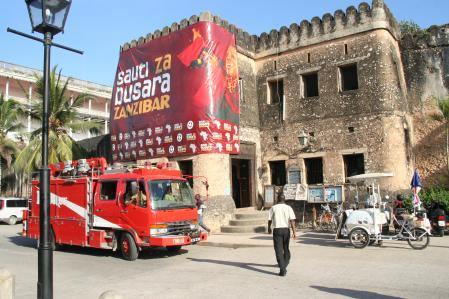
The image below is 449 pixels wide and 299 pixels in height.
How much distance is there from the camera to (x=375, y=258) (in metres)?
10.6

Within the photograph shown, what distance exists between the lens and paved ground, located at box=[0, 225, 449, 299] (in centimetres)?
765

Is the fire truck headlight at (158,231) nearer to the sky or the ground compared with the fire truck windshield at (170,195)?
nearer to the ground

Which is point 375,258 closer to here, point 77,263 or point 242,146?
point 77,263

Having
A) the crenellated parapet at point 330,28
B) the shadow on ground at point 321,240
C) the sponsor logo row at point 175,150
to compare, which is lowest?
the shadow on ground at point 321,240

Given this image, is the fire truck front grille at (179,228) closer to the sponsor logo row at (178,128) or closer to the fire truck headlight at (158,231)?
the fire truck headlight at (158,231)

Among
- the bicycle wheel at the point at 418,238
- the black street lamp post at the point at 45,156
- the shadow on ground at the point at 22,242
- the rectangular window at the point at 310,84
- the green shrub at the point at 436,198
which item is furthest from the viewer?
the rectangular window at the point at 310,84

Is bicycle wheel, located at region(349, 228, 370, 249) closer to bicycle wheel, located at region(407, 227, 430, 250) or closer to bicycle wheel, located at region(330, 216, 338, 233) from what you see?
bicycle wheel, located at region(407, 227, 430, 250)

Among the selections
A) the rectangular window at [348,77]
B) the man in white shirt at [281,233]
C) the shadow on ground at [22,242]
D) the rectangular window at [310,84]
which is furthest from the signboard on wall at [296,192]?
the shadow on ground at [22,242]

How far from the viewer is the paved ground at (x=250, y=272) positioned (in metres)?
7.65

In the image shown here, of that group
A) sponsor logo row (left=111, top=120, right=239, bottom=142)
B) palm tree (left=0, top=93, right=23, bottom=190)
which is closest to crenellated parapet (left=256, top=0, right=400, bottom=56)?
sponsor logo row (left=111, top=120, right=239, bottom=142)

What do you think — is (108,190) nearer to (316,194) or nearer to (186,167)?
(186,167)

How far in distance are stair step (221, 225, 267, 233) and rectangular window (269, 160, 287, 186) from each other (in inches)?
123

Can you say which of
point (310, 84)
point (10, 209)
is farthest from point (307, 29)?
point (10, 209)

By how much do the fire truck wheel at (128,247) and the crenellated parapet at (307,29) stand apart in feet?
32.5
